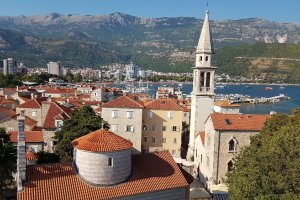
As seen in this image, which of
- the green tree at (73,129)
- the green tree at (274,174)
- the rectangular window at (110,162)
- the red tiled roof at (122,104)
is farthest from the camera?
the red tiled roof at (122,104)

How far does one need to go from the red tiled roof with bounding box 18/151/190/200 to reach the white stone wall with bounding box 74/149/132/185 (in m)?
0.40

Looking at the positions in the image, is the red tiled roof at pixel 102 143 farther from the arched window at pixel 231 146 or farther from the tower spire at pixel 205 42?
the tower spire at pixel 205 42

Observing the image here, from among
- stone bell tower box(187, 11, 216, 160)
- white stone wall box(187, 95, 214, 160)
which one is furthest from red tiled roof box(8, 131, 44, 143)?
stone bell tower box(187, 11, 216, 160)

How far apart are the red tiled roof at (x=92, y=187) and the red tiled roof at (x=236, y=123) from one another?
12219mm

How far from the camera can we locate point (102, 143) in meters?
23.1

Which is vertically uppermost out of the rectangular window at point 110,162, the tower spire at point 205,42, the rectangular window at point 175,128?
the tower spire at point 205,42

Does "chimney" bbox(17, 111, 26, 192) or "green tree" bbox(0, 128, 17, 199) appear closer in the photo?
"chimney" bbox(17, 111, 26, 192)

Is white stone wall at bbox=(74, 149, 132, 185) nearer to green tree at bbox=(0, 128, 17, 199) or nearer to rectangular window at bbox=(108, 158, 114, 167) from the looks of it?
rectangular window at bbox=(108, 158, 114, 167)

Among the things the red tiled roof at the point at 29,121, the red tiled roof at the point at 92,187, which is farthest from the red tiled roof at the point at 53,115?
the red tiled roof at the point at 92,187

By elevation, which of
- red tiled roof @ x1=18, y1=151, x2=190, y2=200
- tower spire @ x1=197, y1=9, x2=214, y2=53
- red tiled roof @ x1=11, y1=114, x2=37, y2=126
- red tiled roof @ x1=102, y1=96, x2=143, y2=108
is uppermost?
tower spire @ x1=197, y1=9, x2=214, y2=53

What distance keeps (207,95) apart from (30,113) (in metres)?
25.5

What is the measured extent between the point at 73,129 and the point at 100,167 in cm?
1515

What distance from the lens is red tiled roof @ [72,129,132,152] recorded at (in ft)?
74.5

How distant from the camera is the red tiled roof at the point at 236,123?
120ft
